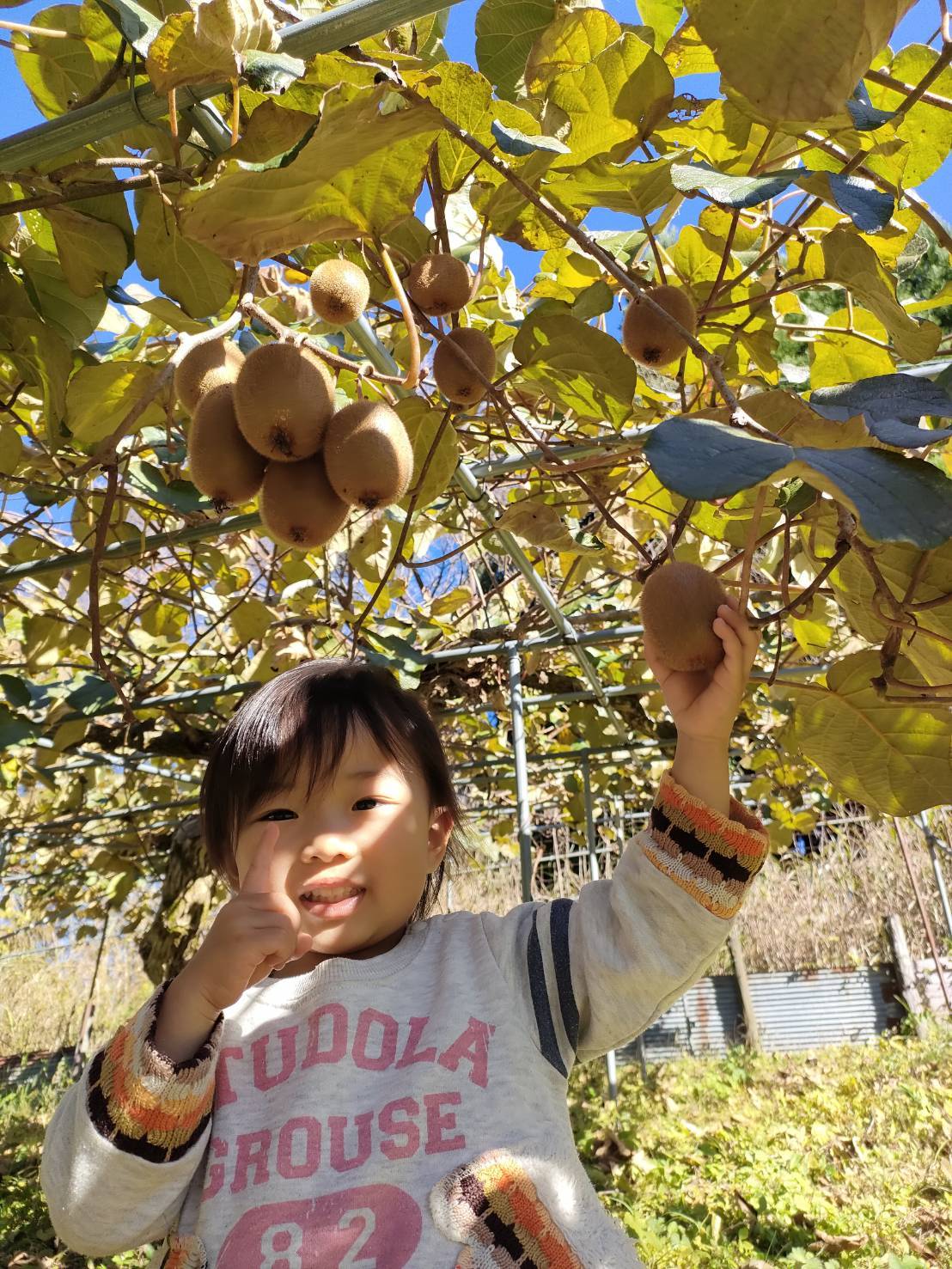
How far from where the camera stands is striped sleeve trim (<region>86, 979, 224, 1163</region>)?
857 mm

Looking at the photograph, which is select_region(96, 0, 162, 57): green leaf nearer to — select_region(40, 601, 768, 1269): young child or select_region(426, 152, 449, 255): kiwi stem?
select_region(426, 152, 449, 255): kiwi stem

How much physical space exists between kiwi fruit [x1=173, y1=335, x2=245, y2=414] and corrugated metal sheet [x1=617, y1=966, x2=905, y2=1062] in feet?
18.4

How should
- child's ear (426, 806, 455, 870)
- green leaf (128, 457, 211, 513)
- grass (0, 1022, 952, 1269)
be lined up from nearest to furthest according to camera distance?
1. child's ear (426, 806, 455, 870)
2. green leaf (128, 457, 211, 513)
3. grass (0, 1022, 952, 1269)

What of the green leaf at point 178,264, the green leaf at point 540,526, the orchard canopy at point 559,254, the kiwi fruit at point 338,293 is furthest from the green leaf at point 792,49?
the green leaf at point 540,526

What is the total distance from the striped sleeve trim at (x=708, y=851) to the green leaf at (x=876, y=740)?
0.13 metres

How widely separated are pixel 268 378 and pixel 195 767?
11.5 feet

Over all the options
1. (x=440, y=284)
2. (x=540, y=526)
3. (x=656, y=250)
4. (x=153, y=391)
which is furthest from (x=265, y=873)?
(x=656, y=250)

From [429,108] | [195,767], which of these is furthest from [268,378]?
[195,767]

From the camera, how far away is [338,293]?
80cm

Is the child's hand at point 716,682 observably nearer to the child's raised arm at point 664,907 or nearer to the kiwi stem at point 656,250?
the child's raised arm at point 664,907

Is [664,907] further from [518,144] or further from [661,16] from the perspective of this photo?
[661,16]

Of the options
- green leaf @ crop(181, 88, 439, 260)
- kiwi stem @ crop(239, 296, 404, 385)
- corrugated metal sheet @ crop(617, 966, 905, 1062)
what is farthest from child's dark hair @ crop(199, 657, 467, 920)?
corrugated metal sheet @ crop(617, 966, 905, 1062)

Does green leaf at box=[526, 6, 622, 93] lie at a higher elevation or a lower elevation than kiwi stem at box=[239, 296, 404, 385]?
higher

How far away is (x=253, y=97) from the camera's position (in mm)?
872
